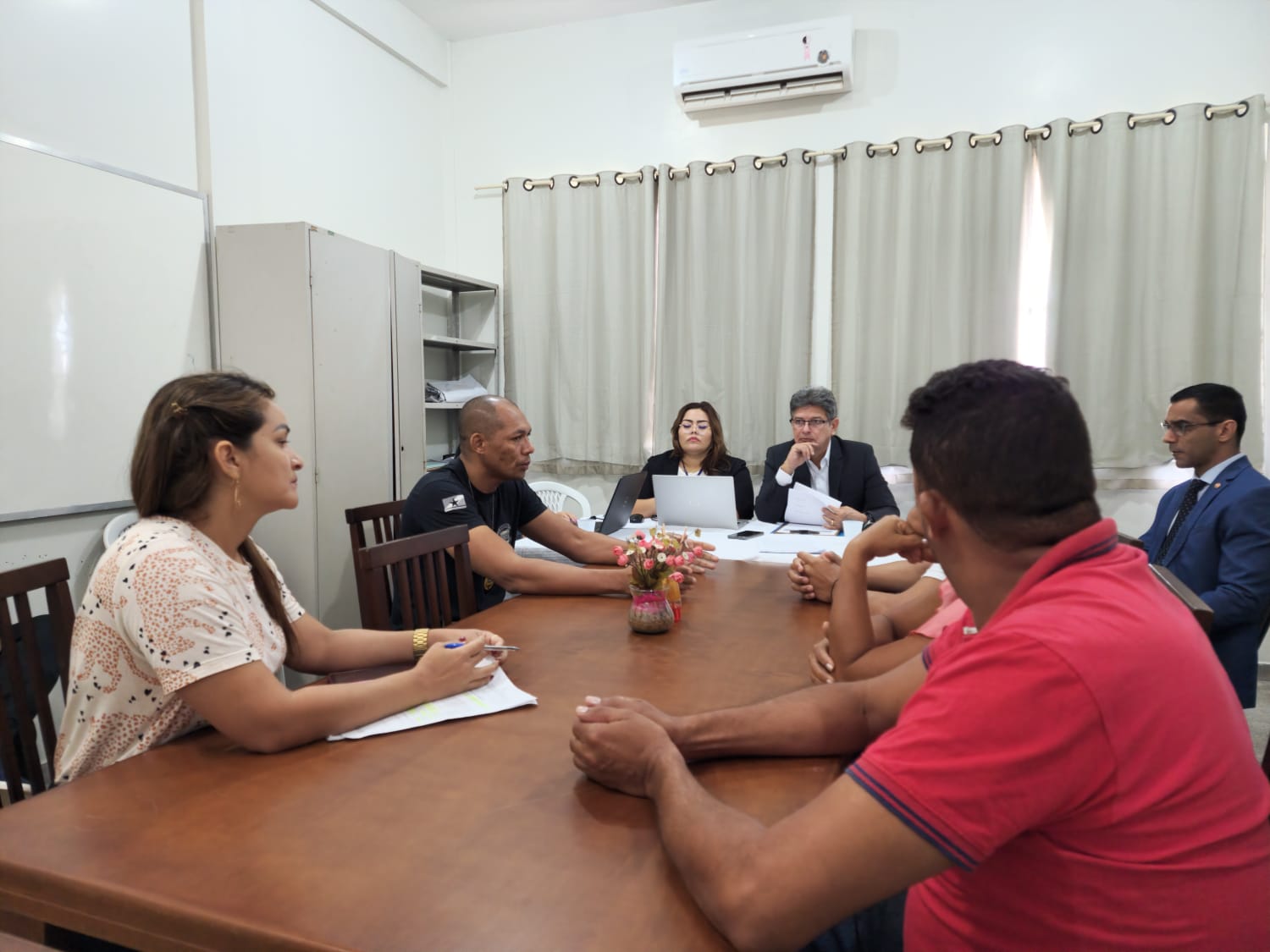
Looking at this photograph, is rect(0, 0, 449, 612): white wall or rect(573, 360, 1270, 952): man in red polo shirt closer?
rect(573, 360, 1270, 952): man in red polo shirt

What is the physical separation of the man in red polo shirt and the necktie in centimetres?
231

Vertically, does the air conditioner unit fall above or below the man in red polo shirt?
above

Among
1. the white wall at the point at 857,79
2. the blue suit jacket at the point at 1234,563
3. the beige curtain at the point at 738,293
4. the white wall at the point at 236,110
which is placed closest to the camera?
the blue suit jacket at the point at 1234,563

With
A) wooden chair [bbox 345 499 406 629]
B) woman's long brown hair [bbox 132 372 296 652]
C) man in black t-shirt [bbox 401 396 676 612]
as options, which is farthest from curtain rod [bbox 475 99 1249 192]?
woman's long brown hair [bbox 132 372 296 652]

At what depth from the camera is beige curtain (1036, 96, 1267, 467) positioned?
363cm

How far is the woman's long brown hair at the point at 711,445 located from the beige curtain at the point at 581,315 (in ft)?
2.13

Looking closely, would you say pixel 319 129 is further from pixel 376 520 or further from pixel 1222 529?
pixel 1222 529

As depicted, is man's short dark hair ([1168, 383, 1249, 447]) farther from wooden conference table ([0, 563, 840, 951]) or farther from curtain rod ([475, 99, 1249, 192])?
wooden conference table ([0, 563, 840, 951])

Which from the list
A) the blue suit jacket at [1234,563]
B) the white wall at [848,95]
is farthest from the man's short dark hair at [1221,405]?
the white wall at [848,95]

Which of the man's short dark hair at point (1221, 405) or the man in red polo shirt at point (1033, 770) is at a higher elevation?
the man's short dark hair at point (1221, 405)

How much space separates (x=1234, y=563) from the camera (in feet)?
7.78

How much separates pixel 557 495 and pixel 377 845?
369 cm

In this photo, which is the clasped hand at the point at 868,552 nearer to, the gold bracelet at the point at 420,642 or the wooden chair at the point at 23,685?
the gold bracelet at the point at 420,642

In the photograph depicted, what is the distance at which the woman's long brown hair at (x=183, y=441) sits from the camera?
1.32 m
